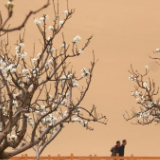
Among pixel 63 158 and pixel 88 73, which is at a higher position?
pixel 88 73

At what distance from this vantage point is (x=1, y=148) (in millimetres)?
9164

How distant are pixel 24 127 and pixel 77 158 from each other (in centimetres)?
872

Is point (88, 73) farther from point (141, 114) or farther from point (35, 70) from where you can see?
point (141, 114)

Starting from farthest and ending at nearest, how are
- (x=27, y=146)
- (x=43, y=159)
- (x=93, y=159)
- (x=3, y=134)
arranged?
(x=43, y=159), (x=93, y=159), (x=27, y=146), (x=3, y=134)

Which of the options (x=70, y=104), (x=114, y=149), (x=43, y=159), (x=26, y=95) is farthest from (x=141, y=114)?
(x=26, y=95)

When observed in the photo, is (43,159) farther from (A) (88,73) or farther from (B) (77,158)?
(A) (88,73)

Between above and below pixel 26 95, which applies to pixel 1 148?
below

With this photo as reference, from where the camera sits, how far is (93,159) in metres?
17.7

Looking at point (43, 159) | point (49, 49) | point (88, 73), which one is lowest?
point (43, 159)

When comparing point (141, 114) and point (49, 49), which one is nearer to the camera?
point (49, 49)

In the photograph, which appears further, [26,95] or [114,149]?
[114,149]

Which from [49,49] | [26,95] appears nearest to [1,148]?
[26,95]

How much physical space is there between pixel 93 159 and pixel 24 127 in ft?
27.8

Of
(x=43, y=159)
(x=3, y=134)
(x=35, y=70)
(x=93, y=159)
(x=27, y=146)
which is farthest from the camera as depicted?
(x=43, y=159)
